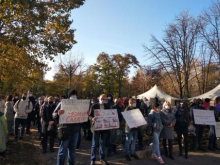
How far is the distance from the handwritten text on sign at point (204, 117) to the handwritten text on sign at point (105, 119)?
3676 millimetres

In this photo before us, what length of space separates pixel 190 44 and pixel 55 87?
33646 millimetres

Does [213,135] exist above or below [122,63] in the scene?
below

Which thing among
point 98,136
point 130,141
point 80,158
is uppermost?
point 98,136

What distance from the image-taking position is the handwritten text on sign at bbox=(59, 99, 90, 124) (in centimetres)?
566

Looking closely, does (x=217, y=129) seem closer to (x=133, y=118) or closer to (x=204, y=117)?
(x=204, y=117)

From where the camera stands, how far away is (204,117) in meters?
9.05

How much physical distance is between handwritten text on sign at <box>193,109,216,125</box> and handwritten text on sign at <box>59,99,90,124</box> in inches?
197

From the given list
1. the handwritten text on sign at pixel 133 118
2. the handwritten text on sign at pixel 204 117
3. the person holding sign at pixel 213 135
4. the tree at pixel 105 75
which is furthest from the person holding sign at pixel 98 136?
the tree at pixel 105 75

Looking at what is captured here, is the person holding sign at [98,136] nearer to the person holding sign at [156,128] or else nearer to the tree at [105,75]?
the person holding sign at [156,128]

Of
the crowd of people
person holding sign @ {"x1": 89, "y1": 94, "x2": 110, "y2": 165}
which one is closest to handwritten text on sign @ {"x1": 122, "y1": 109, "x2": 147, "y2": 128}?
the crowd of people

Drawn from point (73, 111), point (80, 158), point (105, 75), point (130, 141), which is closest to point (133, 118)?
point (130, 141)

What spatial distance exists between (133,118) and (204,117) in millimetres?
3481

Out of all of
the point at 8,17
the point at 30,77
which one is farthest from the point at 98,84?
the point at 8,17

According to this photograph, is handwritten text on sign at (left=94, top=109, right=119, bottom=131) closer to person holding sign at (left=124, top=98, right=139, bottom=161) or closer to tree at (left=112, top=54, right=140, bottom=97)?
person holding sign at (left=124, top=98, right=139, bottom=161)
